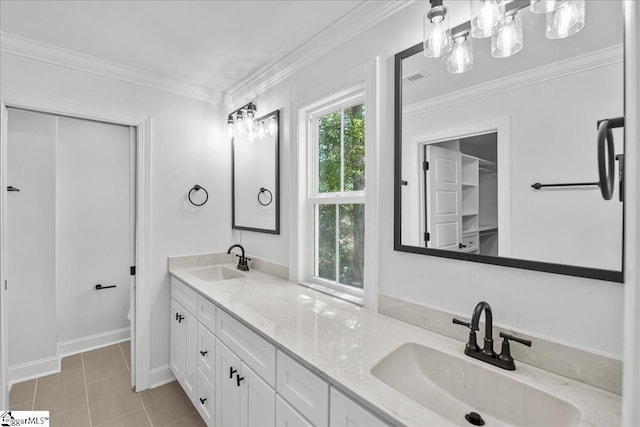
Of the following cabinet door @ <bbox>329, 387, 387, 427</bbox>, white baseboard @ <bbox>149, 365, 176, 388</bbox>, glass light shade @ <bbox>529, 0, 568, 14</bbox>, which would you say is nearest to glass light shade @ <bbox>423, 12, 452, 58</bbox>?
glass light shade @ <bbox>529, 0, 568, 14</bbox>

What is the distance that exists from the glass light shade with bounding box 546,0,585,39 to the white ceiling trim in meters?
0.71

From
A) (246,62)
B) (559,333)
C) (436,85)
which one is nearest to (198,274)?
(246,62)

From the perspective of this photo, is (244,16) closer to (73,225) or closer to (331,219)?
(331,219)

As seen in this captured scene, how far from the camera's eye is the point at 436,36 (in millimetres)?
1188

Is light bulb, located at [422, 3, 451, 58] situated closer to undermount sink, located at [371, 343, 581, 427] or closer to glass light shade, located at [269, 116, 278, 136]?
undermount sink, located at [371, 343, 581, 427]

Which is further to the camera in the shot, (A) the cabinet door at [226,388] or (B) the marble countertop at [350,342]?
(A) the cabinet door at [226,388]

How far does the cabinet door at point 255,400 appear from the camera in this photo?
4.41 feet

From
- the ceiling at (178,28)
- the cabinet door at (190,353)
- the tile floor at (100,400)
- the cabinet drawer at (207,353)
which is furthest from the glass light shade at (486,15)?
the tile floor at (100,400)

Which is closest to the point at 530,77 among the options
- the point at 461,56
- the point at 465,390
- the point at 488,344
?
the point at 461,56

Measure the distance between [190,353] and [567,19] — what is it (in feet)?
8.61

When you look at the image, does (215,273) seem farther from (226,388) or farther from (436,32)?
(436,32)

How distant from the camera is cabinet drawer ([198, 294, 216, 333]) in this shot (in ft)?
6.18

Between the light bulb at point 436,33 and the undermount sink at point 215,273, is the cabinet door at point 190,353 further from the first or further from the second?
the light bulb at point 436,33
